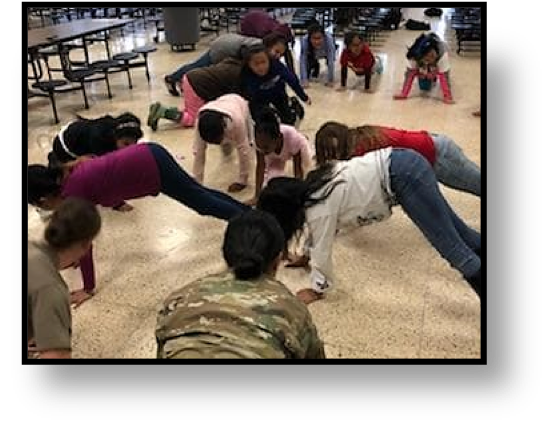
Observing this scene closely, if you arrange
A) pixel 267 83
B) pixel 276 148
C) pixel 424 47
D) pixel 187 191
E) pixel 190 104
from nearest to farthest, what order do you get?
pixel 187 191 → pixel 276 148 → pixel 267 83 → pixel 190 104 → pixel 424 47

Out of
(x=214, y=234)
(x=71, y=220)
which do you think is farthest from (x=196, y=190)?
(x=71, y=220)

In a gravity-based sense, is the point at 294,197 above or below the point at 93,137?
below

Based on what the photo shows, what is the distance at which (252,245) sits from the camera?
1354mm

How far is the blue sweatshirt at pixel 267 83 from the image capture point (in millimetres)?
3826

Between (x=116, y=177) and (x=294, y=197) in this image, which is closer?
(x=294, y=197)

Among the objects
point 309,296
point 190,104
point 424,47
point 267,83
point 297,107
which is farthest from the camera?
point 424,47

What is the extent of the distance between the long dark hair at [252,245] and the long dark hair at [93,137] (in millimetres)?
1527

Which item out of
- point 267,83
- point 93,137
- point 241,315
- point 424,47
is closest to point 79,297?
point 93,137

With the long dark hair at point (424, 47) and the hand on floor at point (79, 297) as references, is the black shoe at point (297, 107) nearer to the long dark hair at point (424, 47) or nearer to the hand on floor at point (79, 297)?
the long dark hair at point (424, 47)

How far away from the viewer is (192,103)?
4.47m

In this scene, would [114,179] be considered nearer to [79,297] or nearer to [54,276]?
[79,297]

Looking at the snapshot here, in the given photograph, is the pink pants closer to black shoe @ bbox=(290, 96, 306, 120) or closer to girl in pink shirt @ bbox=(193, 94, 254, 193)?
black shoe @ bbox=(290, 96, 306, 120)

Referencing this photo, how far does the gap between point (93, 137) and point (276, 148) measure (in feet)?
3.07
